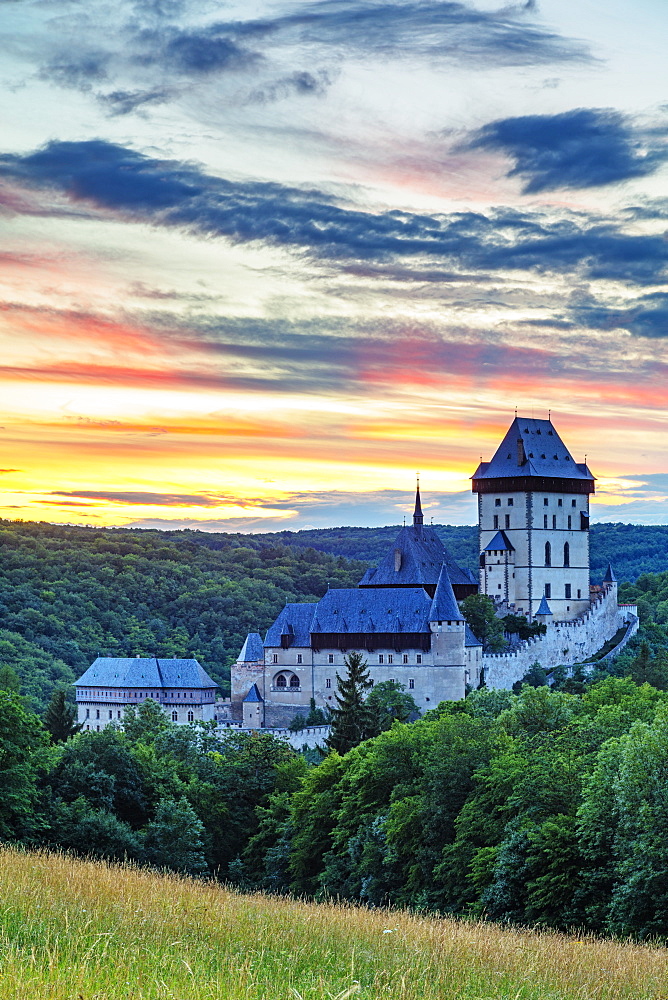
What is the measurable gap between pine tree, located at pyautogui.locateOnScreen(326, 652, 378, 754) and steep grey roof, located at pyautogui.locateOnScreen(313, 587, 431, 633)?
2475 millimetres

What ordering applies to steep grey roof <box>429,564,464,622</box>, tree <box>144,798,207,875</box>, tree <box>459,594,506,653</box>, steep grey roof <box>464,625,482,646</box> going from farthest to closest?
tree <box>459,594,506,653</box> < steep grey roof <box>464,625,482,646</box> < steep grey roof <box>429,564,464,622</box> < tree <box>144,798,207,875</box>

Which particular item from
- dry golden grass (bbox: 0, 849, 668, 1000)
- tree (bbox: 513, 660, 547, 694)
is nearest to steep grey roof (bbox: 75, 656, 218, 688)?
tree (bbox: 513, 660, 547, 694)

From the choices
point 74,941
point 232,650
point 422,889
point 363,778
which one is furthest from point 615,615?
point 74,941

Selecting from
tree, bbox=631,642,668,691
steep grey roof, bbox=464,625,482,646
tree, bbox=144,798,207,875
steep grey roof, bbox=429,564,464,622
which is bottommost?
tree, bbox=144,798,207,875

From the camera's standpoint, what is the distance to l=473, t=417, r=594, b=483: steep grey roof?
9719 centimetres

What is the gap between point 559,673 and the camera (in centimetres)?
8556

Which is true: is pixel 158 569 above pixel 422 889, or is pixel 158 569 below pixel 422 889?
above

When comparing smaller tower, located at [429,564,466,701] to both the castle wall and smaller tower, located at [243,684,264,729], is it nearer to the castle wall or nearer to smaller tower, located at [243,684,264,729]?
smaller tower, located at [243,684,264,729]

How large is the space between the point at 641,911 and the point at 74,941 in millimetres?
16836

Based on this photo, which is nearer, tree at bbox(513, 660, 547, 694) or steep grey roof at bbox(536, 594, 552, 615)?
tree at bbox(513, 660, 547, 694)

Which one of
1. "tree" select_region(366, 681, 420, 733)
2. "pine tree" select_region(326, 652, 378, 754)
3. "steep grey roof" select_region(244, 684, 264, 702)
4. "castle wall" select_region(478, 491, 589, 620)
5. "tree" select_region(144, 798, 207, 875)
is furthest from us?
"castle wall" select_region(478, 491, 589, 620)

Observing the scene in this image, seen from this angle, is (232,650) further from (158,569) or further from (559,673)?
(559,673)

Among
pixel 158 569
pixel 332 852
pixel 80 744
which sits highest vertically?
pixel 158 569

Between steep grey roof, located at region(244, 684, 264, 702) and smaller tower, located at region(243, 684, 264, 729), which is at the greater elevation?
steep grey roof, located at region(244, 684, 264, 702)
